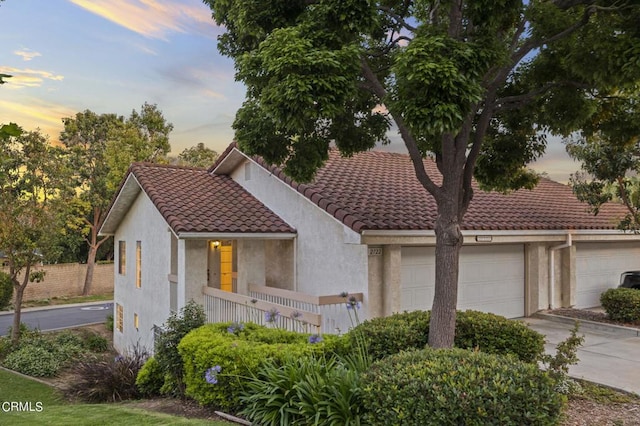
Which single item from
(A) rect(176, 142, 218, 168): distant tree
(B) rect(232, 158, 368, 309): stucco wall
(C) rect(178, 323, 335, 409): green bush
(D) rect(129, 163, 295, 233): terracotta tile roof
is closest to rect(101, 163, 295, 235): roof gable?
(D) rect(129, 163, 295, 233): terracotta tile roof

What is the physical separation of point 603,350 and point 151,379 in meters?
9.33

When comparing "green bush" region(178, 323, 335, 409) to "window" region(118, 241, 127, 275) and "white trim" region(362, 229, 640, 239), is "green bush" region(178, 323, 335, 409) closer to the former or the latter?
"white trim" region(362, 229, 640, 239)

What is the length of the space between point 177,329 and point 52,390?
5106mm

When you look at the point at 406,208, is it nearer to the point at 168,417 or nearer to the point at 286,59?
the point at 286,59

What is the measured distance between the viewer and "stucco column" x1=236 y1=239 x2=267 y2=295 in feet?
43.5

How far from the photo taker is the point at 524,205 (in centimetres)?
1630

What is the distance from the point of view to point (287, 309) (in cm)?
925

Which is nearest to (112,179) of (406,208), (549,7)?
(406,208)

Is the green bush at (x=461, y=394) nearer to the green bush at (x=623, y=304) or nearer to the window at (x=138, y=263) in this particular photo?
the green bush at (x=623, y=304)

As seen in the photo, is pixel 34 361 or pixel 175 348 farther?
pixel 34 361

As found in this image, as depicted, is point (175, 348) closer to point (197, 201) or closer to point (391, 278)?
point (391, 278)

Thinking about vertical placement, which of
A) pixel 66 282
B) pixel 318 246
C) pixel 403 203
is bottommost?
pixel 66 282

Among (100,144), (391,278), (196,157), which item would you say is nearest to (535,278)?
(391,278)

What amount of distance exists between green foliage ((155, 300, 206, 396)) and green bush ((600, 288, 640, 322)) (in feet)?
35.8
